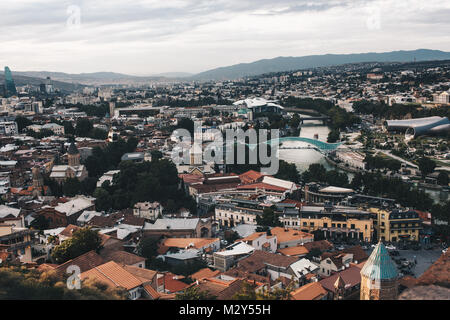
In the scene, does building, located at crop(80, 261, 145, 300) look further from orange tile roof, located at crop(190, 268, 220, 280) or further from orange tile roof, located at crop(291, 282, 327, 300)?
→ orange tile roof, located at crop(291, 282, 327, 300)

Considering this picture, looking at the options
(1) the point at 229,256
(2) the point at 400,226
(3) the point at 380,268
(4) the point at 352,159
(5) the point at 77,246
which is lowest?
(4) the point at 352,159

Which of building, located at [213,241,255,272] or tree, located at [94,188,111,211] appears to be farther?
tree, located at [94,188,111,211]

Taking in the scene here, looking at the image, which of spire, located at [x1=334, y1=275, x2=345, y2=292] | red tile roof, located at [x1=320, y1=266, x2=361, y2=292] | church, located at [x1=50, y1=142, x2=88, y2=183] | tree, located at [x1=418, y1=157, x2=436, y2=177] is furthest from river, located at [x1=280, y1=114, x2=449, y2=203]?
spire, located at [x1=334, y1=275, x2=345, y2=292]

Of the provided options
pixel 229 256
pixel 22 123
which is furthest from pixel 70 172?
pixel 22 123

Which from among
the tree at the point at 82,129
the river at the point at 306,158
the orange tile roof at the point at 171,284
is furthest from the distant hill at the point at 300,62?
the orange tile roof at the point at 171,284

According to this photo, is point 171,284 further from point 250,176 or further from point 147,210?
point 250,176
